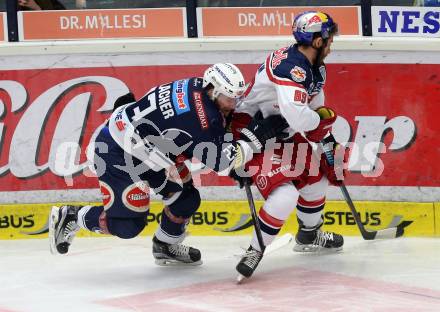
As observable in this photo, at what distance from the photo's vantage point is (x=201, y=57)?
605cm

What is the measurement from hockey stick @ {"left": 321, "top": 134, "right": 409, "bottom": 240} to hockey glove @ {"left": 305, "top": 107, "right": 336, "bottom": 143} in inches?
3.3

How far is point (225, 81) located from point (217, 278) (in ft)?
3.36

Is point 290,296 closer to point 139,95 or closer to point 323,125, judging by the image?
point 323,125

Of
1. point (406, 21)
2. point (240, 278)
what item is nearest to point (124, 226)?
point (240, 278)

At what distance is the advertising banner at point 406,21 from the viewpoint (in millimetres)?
5949

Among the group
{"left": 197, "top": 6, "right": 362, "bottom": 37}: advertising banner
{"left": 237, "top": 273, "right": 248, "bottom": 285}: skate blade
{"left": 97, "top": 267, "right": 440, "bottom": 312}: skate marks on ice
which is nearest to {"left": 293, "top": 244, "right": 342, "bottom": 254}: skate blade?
{"left": 97, "top": 267, "right": 440, "bottom": 312}: skate marks on ice

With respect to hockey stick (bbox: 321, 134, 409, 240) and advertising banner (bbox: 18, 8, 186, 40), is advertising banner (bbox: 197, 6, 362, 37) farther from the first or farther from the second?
hockey stick (bbox: 321, 134, 409, 240)

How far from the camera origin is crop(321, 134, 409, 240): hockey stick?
522 centimetres

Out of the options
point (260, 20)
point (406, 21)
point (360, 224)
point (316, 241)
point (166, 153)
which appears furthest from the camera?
point (260, 20)

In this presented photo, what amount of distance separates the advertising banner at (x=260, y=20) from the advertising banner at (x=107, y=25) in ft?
0.56

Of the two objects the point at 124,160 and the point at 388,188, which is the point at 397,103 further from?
the point at 124,160

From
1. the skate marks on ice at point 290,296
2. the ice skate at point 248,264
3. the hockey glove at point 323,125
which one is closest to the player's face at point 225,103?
the hockey glove at point 323,125

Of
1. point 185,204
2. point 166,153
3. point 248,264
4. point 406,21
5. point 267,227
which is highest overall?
point 406,21

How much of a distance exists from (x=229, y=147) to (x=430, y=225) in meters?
1.76
